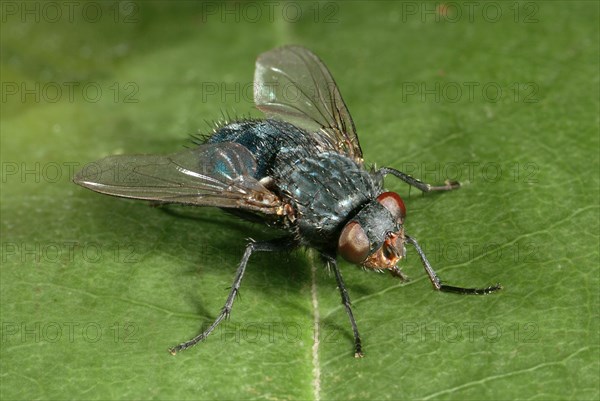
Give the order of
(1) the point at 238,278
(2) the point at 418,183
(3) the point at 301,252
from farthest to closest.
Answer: (2) the point at 418,183 → (3) the point at 301,252 → (1) the point at 238,278

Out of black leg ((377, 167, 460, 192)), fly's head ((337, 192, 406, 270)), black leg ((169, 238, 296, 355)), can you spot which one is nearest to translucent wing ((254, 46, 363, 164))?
black leg ((377, 167, 460, 192))

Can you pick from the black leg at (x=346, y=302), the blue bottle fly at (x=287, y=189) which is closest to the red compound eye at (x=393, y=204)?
the blue bottle fly at (x=287, y=189)

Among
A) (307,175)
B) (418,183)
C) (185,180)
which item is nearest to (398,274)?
(307,175)

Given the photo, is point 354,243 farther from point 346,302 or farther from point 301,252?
point 301,252

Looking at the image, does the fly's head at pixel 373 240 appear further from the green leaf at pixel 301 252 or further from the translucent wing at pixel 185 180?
the translucent wing at pixel 185 180

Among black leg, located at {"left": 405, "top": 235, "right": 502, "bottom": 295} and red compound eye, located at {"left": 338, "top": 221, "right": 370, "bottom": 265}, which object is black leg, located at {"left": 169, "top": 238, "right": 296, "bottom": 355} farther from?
black leg, located at {"left": 405, "top": 235, "right": 502, "bottom": 295}

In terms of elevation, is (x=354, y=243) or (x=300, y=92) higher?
(x=300, y=92)

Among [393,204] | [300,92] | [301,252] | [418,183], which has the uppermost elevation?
[300,92]
